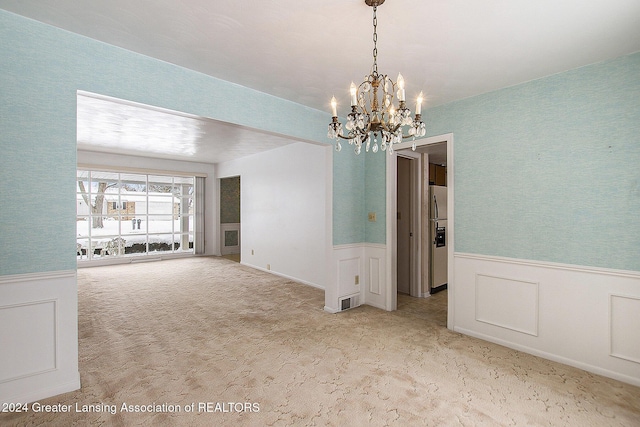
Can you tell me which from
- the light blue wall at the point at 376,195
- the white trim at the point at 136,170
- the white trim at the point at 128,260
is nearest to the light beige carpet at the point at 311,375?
the light blue wall at the point at 376,195

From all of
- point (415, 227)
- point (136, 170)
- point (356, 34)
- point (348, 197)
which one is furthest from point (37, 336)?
point (136, 170)

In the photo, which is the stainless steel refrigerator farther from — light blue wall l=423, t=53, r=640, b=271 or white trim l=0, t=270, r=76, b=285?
white trim l=0, t=270, r=76, b=285

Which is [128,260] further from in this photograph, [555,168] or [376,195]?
[555,168]

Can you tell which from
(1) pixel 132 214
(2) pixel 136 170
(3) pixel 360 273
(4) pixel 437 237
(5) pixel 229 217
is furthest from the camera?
(5) pixel 229 217

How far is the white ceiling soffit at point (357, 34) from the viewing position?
195cm

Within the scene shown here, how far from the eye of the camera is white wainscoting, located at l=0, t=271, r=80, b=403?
2.05 meters

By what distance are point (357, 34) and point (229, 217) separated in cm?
807

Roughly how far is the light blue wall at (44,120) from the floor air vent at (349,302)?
2970 mm

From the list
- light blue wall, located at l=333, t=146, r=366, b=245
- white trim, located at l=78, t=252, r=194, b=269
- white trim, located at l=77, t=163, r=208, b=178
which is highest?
white trim, located at l=77, t=163, r=208, b=178

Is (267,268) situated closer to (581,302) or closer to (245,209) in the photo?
(245,209)

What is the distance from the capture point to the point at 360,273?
4.44 m

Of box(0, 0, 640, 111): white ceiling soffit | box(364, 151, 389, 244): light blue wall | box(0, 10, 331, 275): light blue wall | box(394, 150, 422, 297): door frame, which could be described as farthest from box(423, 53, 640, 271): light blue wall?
box(0, 10, 331, 275): light blue wall

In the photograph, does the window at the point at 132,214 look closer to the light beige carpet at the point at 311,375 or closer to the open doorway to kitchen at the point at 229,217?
the open doorway to kitchen at the point at 229,217

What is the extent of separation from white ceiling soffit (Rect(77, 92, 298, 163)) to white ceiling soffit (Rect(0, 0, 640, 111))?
2.17 ft
